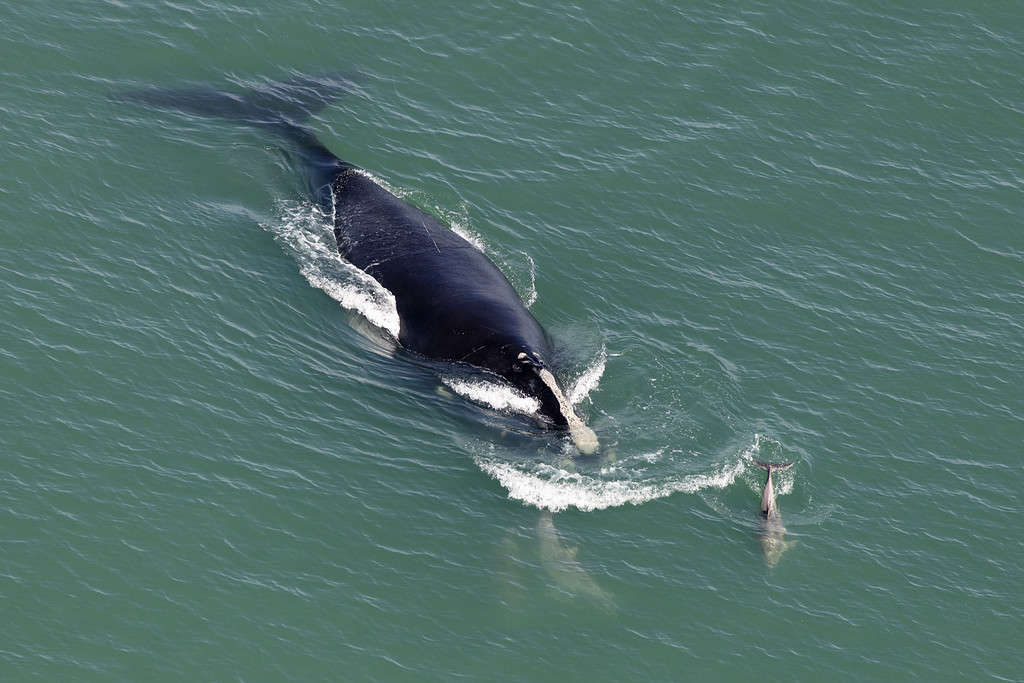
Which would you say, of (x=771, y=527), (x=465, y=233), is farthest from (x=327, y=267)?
(x=771, y=527)

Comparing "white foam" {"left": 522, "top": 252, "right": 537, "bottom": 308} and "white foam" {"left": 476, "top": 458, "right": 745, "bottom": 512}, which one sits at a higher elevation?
"white foam" {"left": 522, "top": 252, "right": 537, "bottom": 308}

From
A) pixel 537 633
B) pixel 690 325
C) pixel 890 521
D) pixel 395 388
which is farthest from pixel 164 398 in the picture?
pixel 890 521

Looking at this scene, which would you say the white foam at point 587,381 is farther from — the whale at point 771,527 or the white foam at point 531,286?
the whale at point 771,527

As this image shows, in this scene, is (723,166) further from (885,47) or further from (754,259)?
(885,47)

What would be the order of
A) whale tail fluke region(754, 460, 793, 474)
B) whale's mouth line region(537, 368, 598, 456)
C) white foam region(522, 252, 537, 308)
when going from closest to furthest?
whale tail fluke region(754, 460, 793, 474)
whale's mouth line region(537, 368, 598, 456)
white foam region(522, 252, 537, 308)

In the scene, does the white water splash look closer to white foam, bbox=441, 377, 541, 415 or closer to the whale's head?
white foam, bbox=441, 377, 541, 415

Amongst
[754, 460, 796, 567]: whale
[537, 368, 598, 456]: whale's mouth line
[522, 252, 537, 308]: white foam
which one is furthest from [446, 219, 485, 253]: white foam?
[754, 460, 796, 567]: whale

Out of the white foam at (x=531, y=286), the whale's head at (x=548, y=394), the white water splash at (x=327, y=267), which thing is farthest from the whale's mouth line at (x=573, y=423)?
the white water splash at (x=327, y=267)
